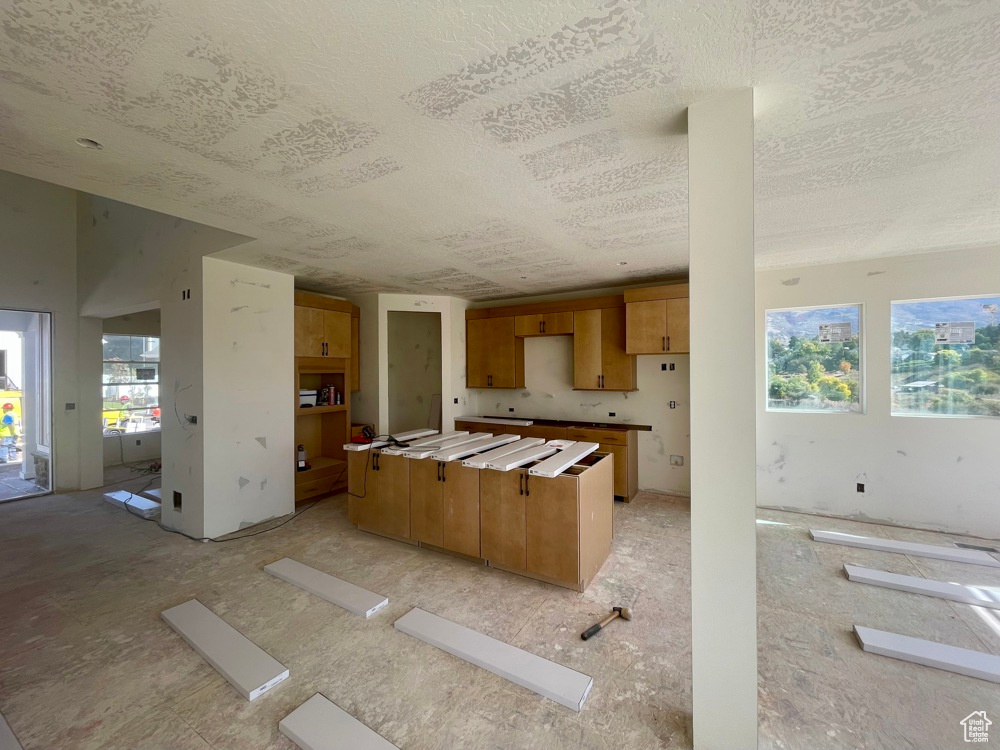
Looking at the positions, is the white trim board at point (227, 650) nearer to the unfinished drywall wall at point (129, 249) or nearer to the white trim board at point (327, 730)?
the white trim board at point (327, 730)

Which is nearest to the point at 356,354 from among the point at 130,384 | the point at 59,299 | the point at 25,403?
the point at 59,299

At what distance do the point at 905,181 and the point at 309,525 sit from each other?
5082 millimetres

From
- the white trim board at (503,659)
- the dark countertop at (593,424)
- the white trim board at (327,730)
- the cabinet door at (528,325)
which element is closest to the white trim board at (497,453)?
the white trim board at (503,659)

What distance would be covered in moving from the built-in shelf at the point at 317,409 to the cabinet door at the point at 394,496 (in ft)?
5.18

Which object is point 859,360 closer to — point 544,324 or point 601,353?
point 601,353

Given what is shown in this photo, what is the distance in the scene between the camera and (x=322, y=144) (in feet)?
5.63

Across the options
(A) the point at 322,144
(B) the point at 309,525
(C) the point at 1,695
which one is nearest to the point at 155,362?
(B) the point at 309,525

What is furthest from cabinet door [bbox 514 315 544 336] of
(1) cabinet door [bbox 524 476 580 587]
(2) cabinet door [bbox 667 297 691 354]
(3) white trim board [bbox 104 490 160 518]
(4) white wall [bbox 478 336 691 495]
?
(3) white trim board [bbox 104 490 160 518]

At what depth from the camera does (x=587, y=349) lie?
4.76m

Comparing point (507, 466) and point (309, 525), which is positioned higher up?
point (507, 466)

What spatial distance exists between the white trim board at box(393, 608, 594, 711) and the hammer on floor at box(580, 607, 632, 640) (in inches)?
10.8

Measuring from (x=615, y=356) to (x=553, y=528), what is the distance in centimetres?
264

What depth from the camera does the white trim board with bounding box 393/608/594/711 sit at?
1735 millimetres

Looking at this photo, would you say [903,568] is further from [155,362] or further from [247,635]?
[155,362]
